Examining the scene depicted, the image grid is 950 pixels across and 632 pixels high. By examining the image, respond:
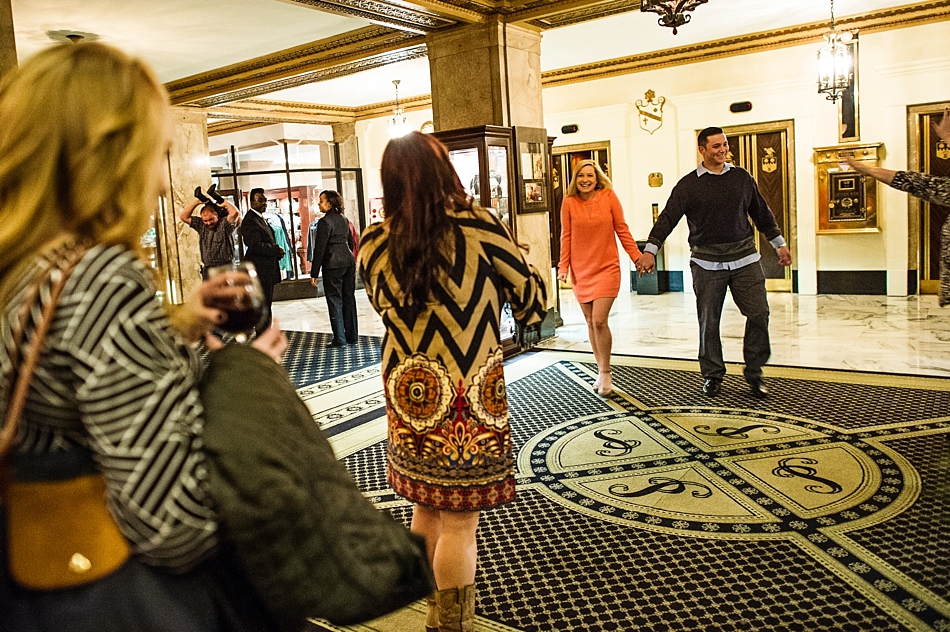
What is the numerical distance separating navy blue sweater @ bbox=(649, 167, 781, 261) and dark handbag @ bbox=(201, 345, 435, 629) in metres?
4.04

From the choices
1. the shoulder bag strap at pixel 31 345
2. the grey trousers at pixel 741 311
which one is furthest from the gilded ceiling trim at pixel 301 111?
the shoulder bag strap at pixel 31 345

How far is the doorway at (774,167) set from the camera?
10070 millimetres

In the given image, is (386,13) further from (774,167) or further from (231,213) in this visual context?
(774,167)

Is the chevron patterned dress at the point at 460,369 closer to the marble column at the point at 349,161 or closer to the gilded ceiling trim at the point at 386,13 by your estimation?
the gilded ceiling trim at the point at 386,13

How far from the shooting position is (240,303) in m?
1.12

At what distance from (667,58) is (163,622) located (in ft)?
35.4

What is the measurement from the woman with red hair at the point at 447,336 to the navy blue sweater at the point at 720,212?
2.93m

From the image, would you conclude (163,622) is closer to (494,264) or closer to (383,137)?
(494,264)

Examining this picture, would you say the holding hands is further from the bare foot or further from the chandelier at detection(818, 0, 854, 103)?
the chandelier at detection(818, 0, 854, 103)

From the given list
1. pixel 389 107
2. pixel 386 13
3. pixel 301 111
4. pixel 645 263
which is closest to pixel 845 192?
pixel 645 263

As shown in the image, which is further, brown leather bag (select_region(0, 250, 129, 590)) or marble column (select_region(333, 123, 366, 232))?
marble column (select_region(333, 123, 366, 232))

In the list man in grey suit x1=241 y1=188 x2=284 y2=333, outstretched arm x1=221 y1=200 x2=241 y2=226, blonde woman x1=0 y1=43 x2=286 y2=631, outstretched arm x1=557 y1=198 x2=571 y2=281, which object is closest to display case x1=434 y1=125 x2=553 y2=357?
outstretched arm x1=557 y1=198 x2=571 y2=281

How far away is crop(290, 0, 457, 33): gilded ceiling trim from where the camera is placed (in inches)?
247

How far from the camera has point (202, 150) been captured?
11516 mm
